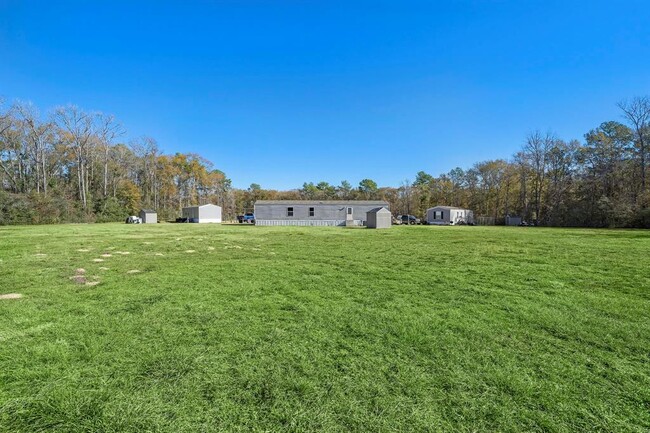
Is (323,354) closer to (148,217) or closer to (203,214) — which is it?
(203,214)

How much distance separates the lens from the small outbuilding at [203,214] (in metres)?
35.5

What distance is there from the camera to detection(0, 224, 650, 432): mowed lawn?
1740 millimetres

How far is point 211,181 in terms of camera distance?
4988 centimetres

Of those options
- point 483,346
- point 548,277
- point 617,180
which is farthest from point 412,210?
point 483,346

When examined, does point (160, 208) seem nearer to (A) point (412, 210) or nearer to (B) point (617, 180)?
(A) point (412, 210)

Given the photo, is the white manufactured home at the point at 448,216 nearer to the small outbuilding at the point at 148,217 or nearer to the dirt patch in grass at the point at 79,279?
the small outbuilding at the point at 148,217

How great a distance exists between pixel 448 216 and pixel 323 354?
33.7m

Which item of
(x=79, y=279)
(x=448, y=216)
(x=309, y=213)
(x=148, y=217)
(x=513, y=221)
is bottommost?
(x=513, y=221)

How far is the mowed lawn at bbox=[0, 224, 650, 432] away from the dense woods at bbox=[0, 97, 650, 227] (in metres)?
29.5

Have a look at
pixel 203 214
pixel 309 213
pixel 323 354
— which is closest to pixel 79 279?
pixel 323 354

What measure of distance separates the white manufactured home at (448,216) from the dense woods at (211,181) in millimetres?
Result: 3354

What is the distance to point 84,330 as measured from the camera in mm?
2875

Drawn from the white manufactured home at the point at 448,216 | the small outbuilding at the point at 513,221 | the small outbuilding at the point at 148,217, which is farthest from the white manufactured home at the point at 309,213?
the small outbuilding at the point at 513,221

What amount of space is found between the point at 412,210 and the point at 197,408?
47034 mm
